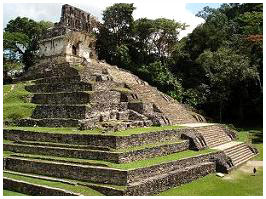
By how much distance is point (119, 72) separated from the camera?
84.1ft

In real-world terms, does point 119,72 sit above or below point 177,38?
below

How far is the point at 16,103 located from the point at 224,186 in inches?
434

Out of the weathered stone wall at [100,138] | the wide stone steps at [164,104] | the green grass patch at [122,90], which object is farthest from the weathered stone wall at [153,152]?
the green grass patch at [122,90]

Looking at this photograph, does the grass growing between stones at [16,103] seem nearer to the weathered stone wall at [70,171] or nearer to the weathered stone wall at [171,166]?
the weathered stone wall at [70,171]

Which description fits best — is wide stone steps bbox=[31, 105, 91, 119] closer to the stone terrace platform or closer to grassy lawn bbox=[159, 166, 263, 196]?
the stone terrace platform

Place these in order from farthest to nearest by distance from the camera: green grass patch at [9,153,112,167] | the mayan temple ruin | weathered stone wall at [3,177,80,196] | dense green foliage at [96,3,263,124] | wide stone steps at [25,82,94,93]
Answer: dense green foliage at [96,3,263,124], wide stone steps at [25,82,94,93], green grass patch at [9,153,112,167], the mayan temple ruin, weathered stone wall at [3,177,80,196]

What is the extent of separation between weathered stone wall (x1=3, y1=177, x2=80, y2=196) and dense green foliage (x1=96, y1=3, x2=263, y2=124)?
15.7 meters

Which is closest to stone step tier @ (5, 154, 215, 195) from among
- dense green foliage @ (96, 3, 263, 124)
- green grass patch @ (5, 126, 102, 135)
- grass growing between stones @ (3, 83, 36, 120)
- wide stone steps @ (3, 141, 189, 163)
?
wide stone steps @ (3, 141, 189, 163)

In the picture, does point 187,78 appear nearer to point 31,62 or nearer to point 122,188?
point 31,62

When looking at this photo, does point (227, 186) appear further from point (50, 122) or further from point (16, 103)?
point (16, 103)

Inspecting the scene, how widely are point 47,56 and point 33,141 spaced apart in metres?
12.8

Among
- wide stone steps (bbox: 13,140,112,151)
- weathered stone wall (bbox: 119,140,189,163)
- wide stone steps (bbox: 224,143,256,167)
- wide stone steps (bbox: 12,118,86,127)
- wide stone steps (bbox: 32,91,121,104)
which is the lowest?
wide stone steps (bbox: 224,143,256,167)

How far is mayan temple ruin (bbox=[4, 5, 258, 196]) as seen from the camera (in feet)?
42.1

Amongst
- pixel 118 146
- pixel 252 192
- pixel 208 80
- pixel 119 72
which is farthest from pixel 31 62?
pixel 252 192
